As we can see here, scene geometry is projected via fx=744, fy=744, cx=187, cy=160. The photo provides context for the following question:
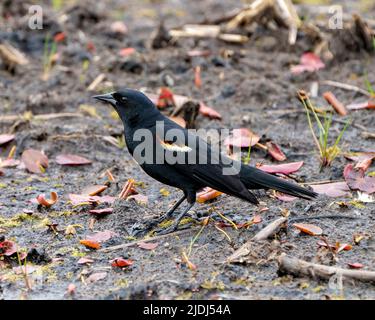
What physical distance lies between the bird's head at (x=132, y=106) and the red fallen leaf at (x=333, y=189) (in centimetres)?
137

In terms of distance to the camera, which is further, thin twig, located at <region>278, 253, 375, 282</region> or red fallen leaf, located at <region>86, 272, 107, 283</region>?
red fallen leaf, located at <region>86, 272, 107, 283</region>

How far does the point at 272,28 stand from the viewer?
8992 millimetres

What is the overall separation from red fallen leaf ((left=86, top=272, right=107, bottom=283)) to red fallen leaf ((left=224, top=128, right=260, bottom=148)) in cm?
232

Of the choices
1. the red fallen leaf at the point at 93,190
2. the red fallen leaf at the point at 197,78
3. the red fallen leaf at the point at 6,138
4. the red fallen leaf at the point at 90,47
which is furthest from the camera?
the red fallen leaf at the point at 90,47

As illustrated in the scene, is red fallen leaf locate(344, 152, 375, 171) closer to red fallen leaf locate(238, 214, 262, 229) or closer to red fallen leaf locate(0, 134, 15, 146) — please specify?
red fallen leaf locate(238, 214, 262, 229)

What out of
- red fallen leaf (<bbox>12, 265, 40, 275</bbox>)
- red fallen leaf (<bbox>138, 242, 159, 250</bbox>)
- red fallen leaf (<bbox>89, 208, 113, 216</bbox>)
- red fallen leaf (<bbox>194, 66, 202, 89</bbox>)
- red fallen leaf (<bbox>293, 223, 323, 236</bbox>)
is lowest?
red fallen leaf (<bbox>12, 265, 40, 275</bbox>)

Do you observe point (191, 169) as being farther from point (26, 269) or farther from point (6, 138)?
point (6, 138)

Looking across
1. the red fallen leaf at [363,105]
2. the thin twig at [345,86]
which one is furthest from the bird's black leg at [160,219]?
the thin twig at [345,86]

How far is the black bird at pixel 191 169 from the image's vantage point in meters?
5.16

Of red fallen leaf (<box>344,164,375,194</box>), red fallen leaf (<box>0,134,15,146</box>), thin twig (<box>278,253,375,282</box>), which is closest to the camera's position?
thin twig (<box>278,253,375,282</box>)

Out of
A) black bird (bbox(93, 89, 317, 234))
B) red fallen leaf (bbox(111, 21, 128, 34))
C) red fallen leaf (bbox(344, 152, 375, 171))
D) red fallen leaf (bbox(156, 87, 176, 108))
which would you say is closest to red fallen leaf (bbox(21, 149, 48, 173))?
black bird (bbox(93, 89, 317, 234))

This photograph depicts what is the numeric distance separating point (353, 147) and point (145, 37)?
3.86 m

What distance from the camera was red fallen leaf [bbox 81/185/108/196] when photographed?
19.4 feet

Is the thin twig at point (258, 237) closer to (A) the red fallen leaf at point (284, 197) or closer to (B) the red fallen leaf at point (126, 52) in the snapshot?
(A) the red fallen leaf at point (284, 197)
